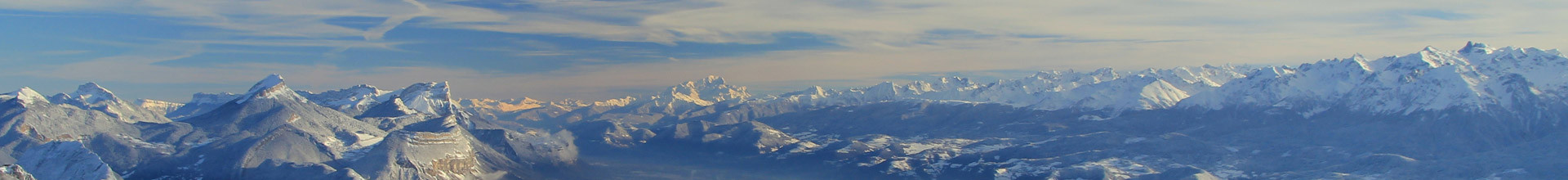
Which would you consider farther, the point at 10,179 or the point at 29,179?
the point at 29,179

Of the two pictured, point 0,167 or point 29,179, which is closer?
point 0,167

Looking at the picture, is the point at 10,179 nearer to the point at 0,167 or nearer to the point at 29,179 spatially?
the point at 0,167

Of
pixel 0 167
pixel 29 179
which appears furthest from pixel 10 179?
pixel 29 179
